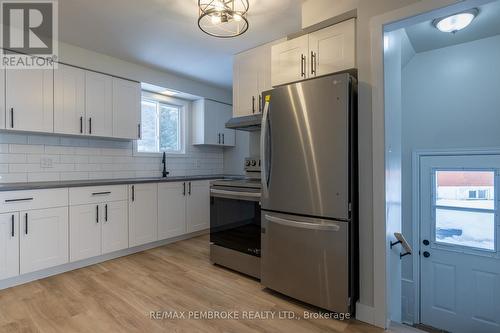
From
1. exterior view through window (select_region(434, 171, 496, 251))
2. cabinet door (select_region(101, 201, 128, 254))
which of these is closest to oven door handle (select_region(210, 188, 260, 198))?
cabinet door (select_region(101, 201, 128, 254))

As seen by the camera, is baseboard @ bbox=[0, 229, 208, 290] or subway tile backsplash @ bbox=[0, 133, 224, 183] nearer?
baseboard @ bbox=[0, 229, 208, 290]

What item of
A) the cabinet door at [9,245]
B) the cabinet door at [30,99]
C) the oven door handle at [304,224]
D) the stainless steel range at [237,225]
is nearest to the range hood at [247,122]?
the stainless steel range at [237,225]

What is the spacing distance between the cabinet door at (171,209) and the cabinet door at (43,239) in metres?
1.10

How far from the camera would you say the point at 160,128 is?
4281 millimetres

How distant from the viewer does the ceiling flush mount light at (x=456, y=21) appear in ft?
7.32

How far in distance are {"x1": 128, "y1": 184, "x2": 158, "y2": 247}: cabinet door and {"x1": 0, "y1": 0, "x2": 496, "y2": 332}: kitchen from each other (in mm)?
17

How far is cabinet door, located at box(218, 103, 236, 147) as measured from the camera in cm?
479

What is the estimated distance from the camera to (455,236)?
3.09 meters

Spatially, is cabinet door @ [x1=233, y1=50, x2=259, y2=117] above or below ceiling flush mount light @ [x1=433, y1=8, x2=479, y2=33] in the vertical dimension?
below

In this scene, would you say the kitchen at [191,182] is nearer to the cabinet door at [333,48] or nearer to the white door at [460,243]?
the cabinet door at [333,48]

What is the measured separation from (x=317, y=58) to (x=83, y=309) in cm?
269

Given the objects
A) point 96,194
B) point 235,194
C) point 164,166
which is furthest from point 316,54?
point 164,166

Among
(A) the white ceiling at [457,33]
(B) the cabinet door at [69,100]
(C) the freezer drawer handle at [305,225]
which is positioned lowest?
(C) the freezer drawer handle at [305,225]

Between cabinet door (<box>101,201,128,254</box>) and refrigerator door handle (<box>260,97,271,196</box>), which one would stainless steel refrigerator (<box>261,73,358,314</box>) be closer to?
refrigerator door handle (<box>260,97,271,196</box>)
